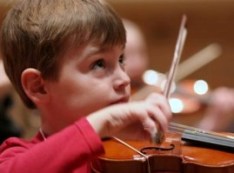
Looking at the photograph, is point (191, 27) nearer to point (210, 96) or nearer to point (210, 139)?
point (210, 96)

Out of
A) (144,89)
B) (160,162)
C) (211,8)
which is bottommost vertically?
(144,89)

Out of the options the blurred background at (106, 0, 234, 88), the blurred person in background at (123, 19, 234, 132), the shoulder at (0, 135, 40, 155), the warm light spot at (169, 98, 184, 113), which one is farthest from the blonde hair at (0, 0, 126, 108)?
the blurred background at (106, 0, 234, 88)

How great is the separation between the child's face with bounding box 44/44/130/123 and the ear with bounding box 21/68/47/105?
0.04 m

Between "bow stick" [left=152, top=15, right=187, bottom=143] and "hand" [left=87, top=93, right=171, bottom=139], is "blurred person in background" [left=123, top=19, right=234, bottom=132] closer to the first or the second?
"bow stick" [left=152, top=15, right=187, bottom=143]

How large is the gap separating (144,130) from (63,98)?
0.14 meters

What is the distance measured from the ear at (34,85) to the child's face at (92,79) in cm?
4

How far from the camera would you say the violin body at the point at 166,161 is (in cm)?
90

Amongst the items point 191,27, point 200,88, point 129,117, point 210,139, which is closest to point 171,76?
point 210,139

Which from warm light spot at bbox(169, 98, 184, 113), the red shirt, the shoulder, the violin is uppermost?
the red shirt

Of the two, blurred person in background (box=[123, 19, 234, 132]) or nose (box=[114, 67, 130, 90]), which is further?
blurred person in background (box=[123, 19, 234, 132])

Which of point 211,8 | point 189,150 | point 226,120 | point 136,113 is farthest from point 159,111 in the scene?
point 211,8

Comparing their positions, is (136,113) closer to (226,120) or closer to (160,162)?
(160,162)

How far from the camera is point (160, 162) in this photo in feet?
3.08

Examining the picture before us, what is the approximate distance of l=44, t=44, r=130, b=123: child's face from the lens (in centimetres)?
97
